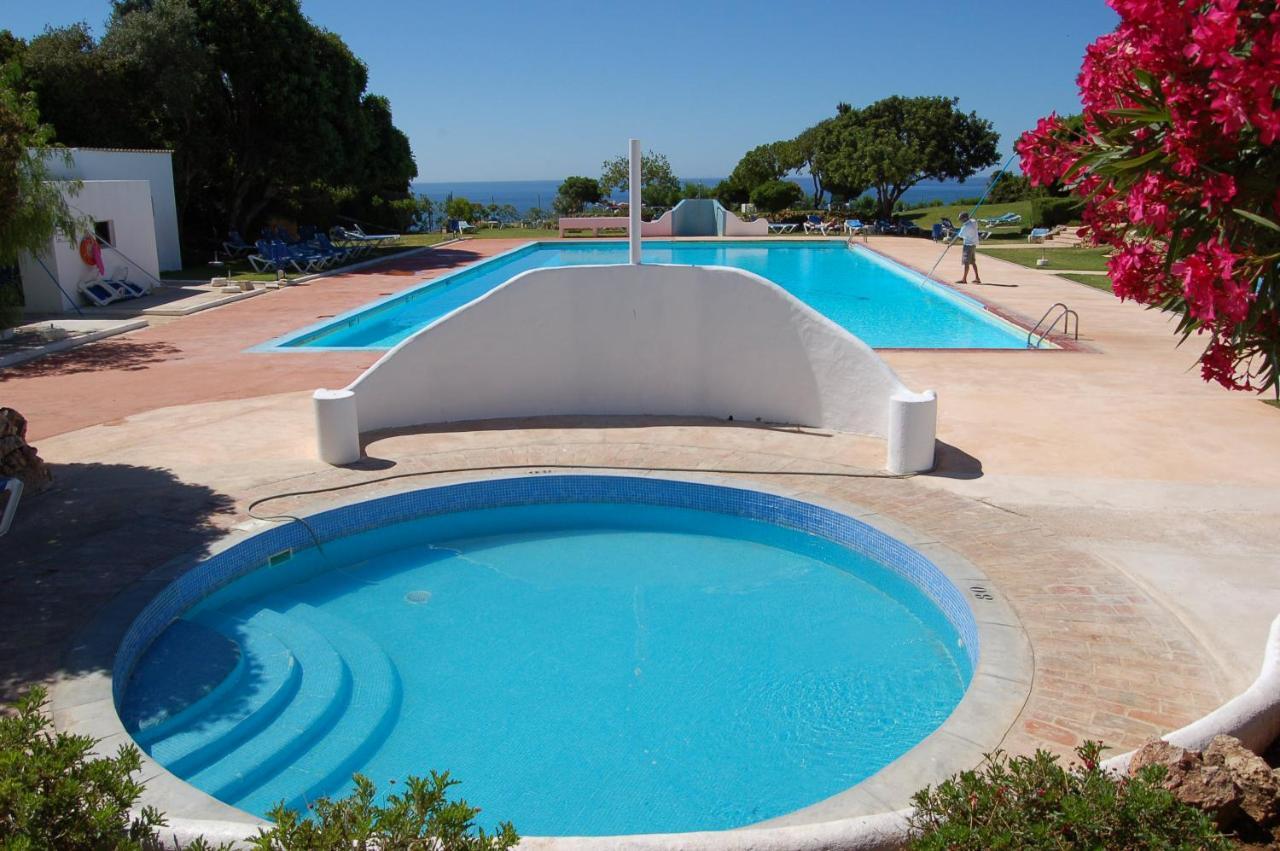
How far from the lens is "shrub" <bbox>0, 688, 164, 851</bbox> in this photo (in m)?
3.14

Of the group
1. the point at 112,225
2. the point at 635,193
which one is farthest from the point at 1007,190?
the point at 635,193

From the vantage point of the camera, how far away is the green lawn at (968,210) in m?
39.1

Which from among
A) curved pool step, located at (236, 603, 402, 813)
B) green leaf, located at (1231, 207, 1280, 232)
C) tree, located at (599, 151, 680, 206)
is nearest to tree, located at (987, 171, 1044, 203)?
tree, located at (599, 151, 680, 206)

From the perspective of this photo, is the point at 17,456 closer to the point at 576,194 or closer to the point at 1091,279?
the point at 1091,279

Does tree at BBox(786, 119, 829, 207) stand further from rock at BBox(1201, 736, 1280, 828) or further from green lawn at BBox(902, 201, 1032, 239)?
rock at BBox(1201, 736, 1280, 828)

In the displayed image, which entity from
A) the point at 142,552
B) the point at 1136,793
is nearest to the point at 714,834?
the point at 1136,793

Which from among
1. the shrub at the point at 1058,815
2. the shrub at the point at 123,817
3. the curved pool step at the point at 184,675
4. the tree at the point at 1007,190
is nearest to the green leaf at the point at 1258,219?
the shrub at the point at 1058,815

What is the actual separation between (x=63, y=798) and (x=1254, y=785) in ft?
14.2

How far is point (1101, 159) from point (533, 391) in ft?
25.3

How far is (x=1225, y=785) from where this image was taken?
3754 millimetres

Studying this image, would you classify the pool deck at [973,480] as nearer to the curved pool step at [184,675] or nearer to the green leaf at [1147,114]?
the curved pool step at [184,675]

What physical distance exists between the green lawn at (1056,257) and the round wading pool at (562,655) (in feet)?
63.8

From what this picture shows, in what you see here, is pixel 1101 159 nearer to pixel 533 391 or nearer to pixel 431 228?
→ pixel 533 391

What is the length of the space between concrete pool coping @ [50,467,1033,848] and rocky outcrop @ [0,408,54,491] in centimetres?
221
